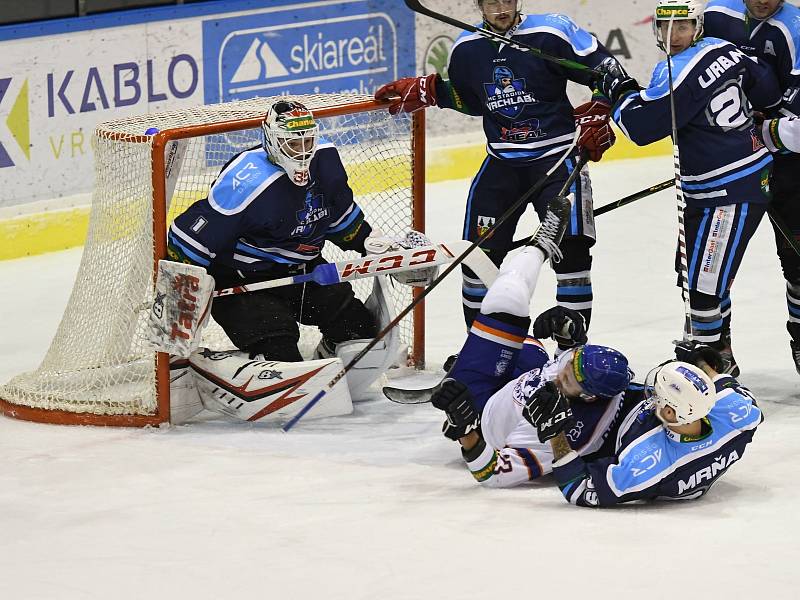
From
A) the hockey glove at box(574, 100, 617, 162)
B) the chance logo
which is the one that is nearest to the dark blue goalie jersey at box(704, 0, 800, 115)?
the hockey glove at box(574, 100, 617, 162)

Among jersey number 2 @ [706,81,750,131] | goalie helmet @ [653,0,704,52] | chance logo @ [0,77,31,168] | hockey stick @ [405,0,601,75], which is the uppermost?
goalie helmet @ [653,0,704,52]

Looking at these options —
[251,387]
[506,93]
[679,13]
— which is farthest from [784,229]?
[251,387]

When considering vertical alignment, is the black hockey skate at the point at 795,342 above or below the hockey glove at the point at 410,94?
below

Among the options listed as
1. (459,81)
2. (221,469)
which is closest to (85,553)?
(221,469)

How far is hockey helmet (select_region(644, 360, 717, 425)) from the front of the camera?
147 inches

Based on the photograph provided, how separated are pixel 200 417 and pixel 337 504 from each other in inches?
38.4

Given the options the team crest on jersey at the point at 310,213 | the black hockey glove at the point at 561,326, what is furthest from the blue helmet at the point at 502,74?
the black hockey glove at the point at 561,326

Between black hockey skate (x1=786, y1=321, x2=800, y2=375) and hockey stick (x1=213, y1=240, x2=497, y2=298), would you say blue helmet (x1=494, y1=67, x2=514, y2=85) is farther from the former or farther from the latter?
black hockey skate (x1=786, y1=321, x2=800, y2=375)

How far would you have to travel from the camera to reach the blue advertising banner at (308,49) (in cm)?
720

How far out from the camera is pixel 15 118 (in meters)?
6.57

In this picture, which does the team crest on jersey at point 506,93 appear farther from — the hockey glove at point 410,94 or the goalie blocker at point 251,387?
the goalie blocker at point 251,387

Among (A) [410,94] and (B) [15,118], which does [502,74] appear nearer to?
(A) [410,94]

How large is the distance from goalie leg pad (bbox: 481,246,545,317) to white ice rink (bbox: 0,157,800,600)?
0.45 metres

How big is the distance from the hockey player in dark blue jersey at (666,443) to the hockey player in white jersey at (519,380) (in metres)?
0.13
